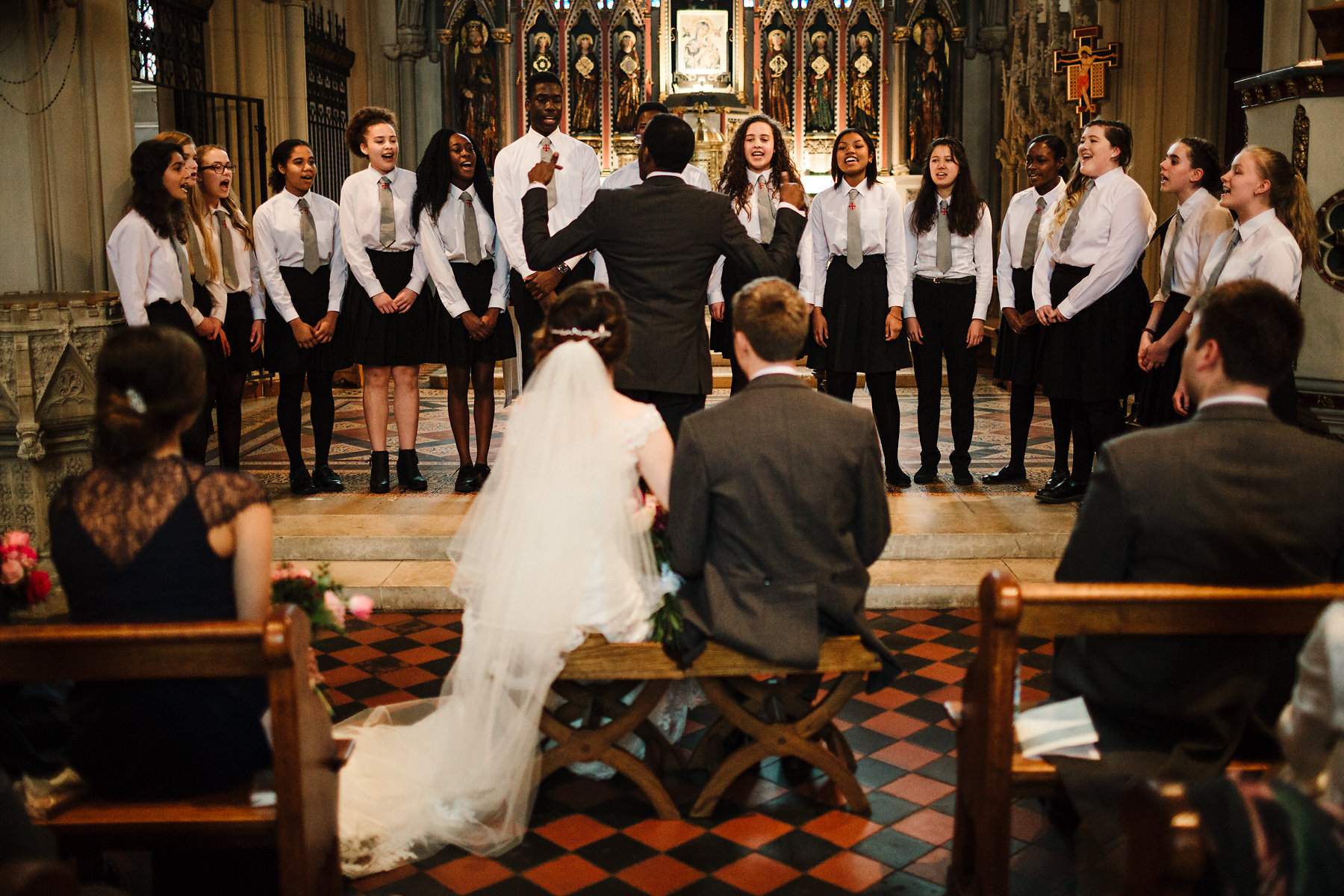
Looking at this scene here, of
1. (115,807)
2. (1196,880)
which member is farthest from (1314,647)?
(115,807)

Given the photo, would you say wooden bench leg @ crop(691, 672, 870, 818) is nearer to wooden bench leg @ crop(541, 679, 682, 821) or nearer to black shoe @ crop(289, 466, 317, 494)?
wooden bench leg @ crop(541, 679, 682, 821)

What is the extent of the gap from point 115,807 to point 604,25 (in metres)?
13.7

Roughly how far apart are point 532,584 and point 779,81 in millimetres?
12738

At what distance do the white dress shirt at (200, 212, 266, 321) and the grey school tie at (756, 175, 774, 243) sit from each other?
2.28 m

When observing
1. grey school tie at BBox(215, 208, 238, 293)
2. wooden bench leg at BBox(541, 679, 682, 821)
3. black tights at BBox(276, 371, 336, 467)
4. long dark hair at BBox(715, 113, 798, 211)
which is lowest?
wooden bench leg at BBox(541, 679, 682, 821)

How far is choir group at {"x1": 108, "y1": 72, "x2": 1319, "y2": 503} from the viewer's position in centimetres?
520

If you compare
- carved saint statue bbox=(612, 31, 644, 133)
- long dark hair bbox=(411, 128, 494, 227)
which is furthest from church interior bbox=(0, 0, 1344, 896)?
carved saint statue bbox=(612, 31, 644, 133)

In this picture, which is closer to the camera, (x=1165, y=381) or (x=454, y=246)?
(x=1165, y=381)

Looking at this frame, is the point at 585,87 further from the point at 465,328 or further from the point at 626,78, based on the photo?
the point at 465,328

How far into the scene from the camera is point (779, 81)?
581 inches

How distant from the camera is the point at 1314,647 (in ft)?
5.48

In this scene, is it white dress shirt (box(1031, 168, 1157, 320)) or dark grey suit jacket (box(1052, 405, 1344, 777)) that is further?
white dress shirt (box(1031, 168, 1157, 320))

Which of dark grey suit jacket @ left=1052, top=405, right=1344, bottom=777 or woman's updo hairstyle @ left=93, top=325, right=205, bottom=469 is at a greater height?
woman's updo hairstyle @ left=93, top=325, right=205, bottom=469

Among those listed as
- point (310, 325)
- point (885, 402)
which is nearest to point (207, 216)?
point (310, 325)
